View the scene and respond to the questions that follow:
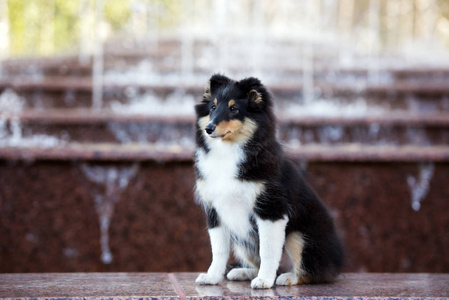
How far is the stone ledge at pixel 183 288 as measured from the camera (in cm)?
277

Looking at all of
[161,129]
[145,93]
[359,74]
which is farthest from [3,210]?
[359,74]

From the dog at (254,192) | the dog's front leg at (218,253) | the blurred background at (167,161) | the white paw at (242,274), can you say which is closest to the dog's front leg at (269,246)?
the dog at (254,192)

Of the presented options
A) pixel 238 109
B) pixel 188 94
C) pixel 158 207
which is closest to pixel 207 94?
pixel 238 109

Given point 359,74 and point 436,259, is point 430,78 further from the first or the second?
point 436,259

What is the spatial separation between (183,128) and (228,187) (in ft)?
10.9

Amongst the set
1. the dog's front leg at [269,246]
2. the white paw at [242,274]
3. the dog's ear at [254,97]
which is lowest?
the white paw at [242,274]

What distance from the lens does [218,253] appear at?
308 cm

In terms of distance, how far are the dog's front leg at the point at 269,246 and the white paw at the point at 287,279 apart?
155 mm

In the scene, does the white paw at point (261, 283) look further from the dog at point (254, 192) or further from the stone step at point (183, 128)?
the stone step at point (183, 128)

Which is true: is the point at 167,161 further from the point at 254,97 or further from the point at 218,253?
the point at 254,97

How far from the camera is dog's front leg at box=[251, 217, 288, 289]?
2.87m

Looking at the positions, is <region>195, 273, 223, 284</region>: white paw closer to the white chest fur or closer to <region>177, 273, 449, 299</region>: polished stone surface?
<region>177, 273, 449, 299</region>: polished stone surface

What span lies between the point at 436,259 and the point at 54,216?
108 inches

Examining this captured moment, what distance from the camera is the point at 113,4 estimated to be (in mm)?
17875
